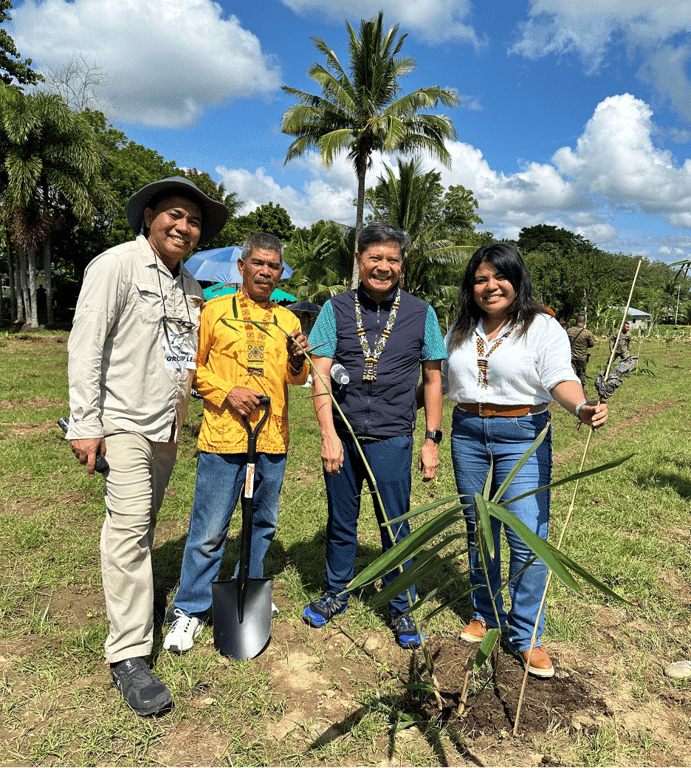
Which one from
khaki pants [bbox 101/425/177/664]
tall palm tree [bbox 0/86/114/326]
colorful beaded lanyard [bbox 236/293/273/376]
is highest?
tall palm tree [bbox 0/86/114/326]

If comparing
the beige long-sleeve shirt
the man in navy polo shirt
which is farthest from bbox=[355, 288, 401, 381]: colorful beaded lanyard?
the beige long-sleeve shirt

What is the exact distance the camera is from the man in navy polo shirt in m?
2.68

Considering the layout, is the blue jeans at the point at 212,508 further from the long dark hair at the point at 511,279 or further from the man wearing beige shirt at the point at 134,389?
the long dark hair at the point at 511,279

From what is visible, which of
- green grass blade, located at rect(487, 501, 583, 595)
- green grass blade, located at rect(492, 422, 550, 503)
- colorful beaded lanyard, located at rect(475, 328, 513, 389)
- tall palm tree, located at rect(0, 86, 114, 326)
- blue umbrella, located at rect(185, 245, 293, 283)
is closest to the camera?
green grass blade, located at rect(487, 501, 583, 595)

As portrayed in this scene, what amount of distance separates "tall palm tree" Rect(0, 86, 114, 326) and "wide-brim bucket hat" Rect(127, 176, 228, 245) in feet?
66.3

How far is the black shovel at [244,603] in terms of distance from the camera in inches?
104

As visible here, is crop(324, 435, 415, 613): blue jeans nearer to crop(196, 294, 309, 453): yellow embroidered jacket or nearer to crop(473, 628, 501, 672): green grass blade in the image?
crop(196, 294, 309, 453): yellow embroidered jacket

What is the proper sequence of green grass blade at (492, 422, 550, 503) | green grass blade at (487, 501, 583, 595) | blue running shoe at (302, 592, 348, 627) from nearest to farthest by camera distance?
green grass blade at (487, 501, 583, 595) < green grass blade at (492, 422, 550, 503) < blue running shoe at (302, 592, 348, 627)

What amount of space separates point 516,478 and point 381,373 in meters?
0.79

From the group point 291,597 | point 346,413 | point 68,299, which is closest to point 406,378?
→ point 346,413

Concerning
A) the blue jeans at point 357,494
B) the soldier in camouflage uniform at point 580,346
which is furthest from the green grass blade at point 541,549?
the soldier in camouflage uniform at point 580,346

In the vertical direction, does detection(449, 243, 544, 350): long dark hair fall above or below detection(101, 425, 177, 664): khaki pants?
above

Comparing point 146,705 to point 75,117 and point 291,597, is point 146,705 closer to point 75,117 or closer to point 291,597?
point 291,597

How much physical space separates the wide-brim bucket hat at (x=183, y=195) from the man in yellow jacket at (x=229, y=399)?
207mm
